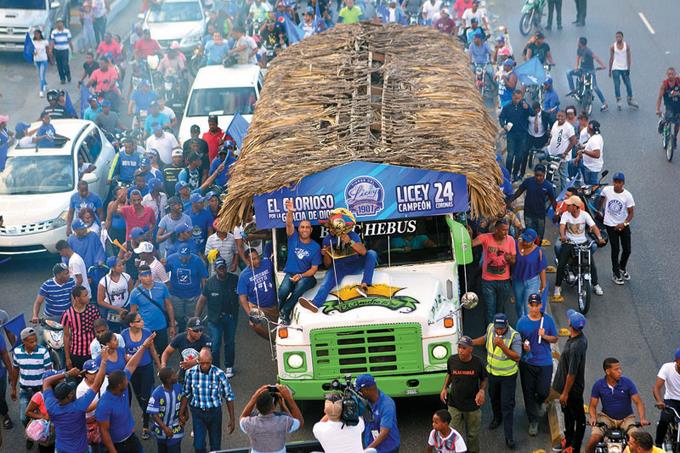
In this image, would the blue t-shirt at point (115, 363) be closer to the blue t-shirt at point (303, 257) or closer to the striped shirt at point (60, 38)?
the blue t-shirt at point (303, 257)

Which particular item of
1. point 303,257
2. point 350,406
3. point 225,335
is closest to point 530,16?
point 225,335

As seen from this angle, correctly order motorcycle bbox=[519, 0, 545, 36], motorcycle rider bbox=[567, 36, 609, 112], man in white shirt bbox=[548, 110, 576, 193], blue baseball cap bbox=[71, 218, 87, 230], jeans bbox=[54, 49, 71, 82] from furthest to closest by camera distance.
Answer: motorcycle bbox=[519, 0, 545, 36], jeans bbox=[54, 49, 71, 82], motorcycle rider bbox=[567, 36, 609, 112], man in white shirt bbox=[548, 110, 576, 193], blue baseball cap bbox=[71, 218, 87, 230]

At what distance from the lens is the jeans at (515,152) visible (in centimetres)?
2206

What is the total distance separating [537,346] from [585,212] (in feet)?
13.8

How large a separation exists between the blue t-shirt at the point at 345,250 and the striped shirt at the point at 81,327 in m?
2.96

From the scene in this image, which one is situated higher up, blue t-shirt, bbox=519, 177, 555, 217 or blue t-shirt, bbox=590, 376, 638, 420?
blue t-shirt, bbox=519, 177, 555, 217

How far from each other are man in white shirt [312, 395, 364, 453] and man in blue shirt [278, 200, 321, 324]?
3.12 meters

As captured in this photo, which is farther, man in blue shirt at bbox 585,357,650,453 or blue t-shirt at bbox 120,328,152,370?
blue t-shirt at bbox 120,328,152,370

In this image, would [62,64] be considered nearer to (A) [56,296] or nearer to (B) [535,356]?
(A) [56,296]

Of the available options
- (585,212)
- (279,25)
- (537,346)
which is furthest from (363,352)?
(279,25)

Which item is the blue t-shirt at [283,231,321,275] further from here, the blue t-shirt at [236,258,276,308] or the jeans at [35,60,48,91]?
the jeans at [35,60,48,91]

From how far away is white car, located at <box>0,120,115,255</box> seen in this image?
779 inches

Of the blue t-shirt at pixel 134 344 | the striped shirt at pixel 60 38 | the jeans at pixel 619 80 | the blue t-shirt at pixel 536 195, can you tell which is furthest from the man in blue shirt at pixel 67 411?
the striped shirt at pixel 60 38

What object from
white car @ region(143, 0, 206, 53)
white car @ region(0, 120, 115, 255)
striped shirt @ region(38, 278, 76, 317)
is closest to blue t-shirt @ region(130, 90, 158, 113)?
white car @ region(0, 120, 115, 255)
